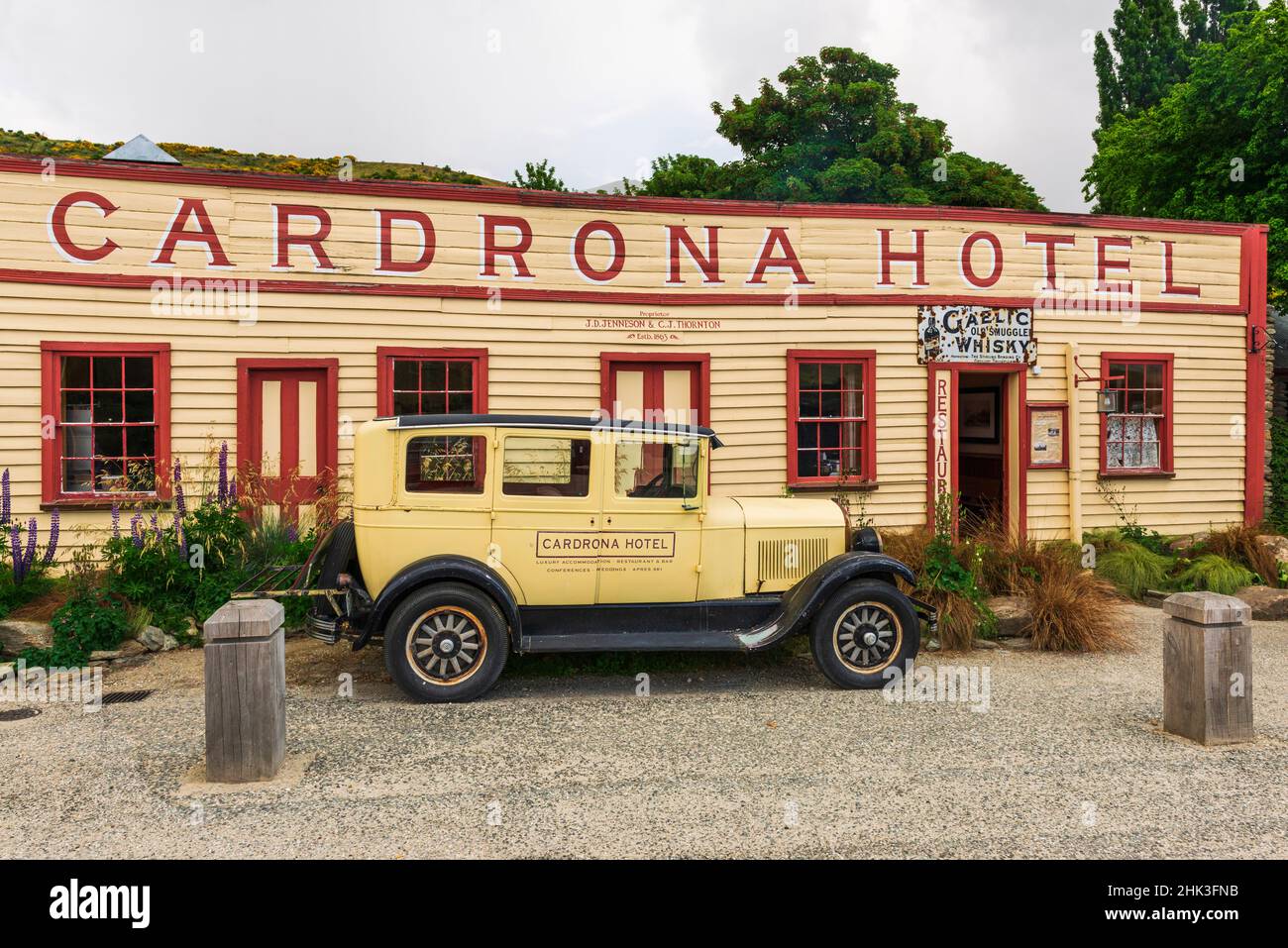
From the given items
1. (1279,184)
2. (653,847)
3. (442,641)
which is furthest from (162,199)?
(1279,184)

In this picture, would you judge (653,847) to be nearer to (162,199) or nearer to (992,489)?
(162,199)

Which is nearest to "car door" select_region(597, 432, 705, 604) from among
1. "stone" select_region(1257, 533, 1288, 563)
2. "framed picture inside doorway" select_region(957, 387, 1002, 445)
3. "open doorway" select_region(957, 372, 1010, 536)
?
"open doorway" select_region(957, 372, 1010, 536)

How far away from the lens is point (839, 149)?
98.5ft

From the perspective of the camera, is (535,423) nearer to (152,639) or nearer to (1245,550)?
(152,639)

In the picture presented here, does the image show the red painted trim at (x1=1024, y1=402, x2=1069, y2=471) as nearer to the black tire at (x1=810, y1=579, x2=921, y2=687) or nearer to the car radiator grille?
the car radiator grille

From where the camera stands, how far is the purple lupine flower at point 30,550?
8.01 meters

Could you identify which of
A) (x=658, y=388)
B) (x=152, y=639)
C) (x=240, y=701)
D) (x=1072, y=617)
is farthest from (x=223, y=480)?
(x=1072, y=617)

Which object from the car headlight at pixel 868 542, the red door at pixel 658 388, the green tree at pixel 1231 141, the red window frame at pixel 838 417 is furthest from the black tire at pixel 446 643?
the green tree at pixel 1231 141

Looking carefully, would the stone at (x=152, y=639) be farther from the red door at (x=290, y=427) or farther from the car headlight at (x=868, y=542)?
the car headlight at (x=868, y=542)

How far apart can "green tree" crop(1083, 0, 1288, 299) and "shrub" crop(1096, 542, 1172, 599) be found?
317 inches

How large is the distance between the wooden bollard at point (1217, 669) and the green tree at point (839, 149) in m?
24.3

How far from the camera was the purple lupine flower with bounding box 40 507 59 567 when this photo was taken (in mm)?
8250

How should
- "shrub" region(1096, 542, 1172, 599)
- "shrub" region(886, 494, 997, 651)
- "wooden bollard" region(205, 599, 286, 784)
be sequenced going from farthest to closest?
"shrub" region(1096, 542, 1172, 599) → "shrub" region(886, 494, 997, 651) → "wooden bollard" region(205, 599, 286, 784)

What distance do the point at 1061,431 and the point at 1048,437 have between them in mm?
182
